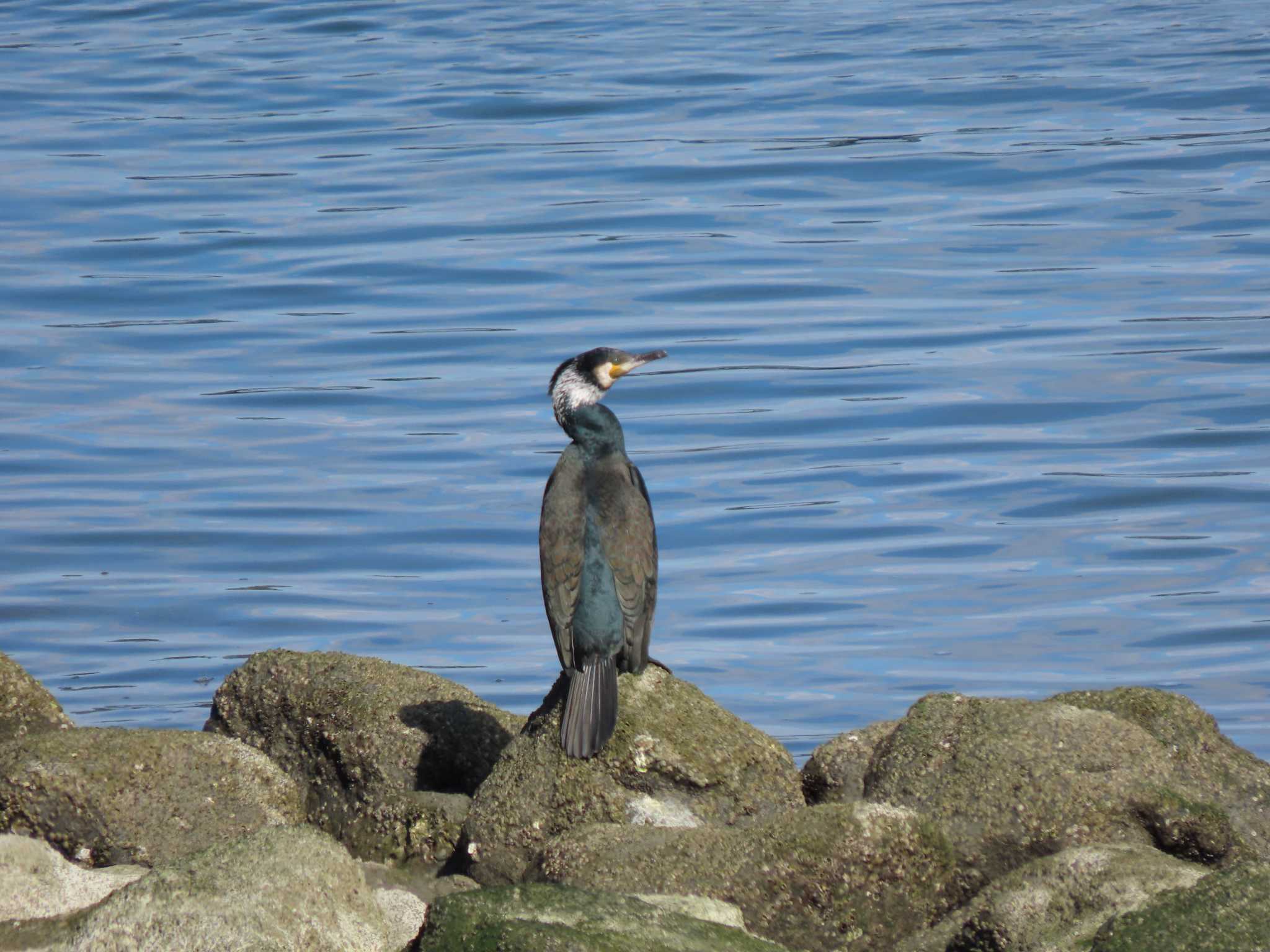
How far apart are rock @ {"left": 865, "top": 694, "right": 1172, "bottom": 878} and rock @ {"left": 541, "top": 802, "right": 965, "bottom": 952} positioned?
34cm

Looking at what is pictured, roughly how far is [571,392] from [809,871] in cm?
211

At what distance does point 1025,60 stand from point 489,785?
67.8 feet

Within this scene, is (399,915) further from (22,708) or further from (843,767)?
(22,708)

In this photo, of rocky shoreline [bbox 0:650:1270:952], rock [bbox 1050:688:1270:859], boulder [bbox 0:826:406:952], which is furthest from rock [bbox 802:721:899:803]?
boulder [bbox 0:826:406:952]

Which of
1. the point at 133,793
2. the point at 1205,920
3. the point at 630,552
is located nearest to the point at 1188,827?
the point at 1205,920

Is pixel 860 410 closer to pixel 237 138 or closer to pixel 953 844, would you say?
pixel 953 844

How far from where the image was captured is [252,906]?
15.4ft

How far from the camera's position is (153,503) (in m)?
11.9

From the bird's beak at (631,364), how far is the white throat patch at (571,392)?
105mm

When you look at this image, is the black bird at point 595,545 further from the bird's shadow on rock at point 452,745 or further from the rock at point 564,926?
the rock at point 564,926

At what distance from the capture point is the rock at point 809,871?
16.8 feet

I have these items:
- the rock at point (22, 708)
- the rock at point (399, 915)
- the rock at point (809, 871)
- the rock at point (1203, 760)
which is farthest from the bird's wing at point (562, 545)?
the rock at point (22, 708)

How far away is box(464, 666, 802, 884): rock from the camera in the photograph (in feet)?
19.2

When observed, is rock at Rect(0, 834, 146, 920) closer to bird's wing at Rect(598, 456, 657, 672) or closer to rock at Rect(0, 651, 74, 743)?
rock at Rect(0, 651, 74, 743)
